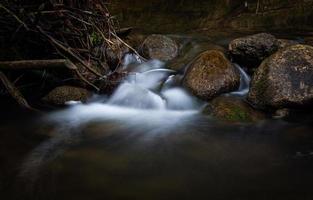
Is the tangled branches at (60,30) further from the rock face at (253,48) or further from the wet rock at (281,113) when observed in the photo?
the wet rock at (281,113)

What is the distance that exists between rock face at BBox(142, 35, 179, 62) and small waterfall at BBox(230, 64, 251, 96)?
1.33 m

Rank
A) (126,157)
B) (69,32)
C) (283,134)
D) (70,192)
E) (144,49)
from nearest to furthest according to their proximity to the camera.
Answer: (70,192) < (126,157) < (283,134) < (69,32) < (144,49)

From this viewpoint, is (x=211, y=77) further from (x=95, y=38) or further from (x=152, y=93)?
(x=95, y=38)

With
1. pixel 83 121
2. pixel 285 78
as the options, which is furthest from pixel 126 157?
pixel 285 78

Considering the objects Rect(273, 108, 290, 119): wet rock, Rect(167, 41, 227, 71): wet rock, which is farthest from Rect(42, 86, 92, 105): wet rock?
Rect(273, 108, 290, 119): wet rock

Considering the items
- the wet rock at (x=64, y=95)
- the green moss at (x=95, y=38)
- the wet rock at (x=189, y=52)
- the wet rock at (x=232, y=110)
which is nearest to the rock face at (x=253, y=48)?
the wet rock at (x=189, y=52)

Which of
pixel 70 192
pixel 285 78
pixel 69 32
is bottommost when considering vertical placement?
pixel 70 192

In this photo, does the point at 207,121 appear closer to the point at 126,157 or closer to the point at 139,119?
the point at 139,119

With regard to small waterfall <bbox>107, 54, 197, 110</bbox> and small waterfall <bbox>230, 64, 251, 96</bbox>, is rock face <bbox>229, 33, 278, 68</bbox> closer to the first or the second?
small waterfall <bbox>230, 64, 251, 96</bbox>

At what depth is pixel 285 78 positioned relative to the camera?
5836mm

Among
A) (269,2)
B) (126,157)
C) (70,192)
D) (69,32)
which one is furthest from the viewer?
(269,2)

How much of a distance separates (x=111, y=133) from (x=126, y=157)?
81 centimetres

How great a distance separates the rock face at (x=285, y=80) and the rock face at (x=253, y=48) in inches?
28.1

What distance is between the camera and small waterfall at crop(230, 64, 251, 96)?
253 inches
